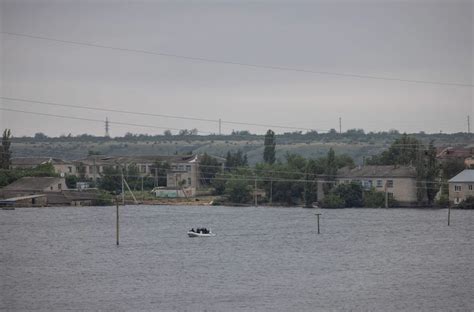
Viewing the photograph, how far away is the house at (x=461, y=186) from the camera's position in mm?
90875

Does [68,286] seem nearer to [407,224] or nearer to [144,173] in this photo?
[407,224]

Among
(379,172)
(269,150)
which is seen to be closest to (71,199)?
(269,150)

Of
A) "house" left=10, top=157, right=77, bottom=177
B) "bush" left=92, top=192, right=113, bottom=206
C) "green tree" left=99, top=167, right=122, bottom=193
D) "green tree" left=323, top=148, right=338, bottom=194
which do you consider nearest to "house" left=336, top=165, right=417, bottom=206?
"green tree" left=323, top=148, right=338, bottom=194

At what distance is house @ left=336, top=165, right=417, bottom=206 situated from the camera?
308ft

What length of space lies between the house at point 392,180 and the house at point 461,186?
345 cm

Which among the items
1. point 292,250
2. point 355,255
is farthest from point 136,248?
point 355,255

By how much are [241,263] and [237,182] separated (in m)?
46.0

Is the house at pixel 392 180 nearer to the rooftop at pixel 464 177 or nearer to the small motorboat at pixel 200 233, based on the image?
the rooftop at pixel 464 177

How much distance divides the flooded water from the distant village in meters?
7.32

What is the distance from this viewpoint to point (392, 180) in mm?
94438

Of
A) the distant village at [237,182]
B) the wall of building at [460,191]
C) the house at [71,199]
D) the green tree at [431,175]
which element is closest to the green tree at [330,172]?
the distant village at [237,182]

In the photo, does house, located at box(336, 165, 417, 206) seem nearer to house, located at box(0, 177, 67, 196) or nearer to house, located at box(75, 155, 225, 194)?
house, located at box(75, 155, 225, 194)

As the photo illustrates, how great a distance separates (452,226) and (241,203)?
28515 millimetres

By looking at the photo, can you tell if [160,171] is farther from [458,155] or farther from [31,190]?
[458,155]
